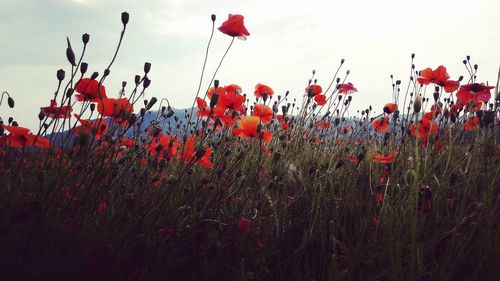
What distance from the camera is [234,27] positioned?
2572 mm

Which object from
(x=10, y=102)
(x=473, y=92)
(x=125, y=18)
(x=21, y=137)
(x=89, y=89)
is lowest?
(x=21, y=137)

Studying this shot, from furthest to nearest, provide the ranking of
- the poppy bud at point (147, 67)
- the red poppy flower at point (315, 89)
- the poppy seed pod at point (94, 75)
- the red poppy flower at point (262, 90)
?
the red poppy flower at point (262, 90) → the red poppy flower at point (315, 89) → the poppy bud at point (147, 67) → the poppy seed pod at point (94, 75)

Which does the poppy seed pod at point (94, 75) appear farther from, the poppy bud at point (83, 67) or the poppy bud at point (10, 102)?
the poppy bud at point (10, 102)

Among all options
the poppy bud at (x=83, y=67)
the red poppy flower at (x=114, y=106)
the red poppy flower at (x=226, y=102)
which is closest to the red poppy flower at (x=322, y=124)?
the red poppy flower at (x=226, y=102)

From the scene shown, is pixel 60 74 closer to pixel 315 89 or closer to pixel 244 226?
pixel 244 226

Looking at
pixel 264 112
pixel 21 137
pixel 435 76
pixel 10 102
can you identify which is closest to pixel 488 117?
pixel 435 76

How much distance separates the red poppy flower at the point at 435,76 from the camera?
9.52 feet

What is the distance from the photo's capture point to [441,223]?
75.3 inches

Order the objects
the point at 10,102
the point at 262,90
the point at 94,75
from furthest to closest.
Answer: the point at 262,90 < the point at 10,102 < the point at 94,75

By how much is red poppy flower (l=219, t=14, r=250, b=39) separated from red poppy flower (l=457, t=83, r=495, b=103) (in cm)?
147

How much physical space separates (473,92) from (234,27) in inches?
64.9

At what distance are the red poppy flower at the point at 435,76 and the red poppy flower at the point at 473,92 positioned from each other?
233mm

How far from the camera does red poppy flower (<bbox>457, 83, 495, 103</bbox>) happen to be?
2.42 meters

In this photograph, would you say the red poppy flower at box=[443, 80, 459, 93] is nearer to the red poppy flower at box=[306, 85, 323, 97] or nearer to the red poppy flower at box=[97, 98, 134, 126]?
the red poppy flower at box=[306, 85, 323, 97]
